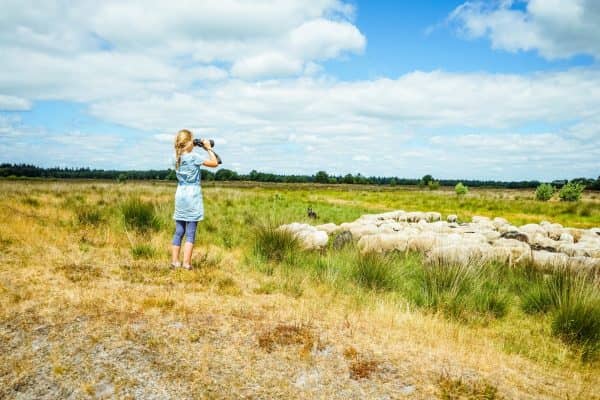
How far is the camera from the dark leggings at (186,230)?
571 centimetres

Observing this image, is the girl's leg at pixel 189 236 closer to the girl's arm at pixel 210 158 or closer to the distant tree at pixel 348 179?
the girl's arm at pixel 210 158

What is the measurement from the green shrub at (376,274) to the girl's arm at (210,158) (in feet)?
9.38

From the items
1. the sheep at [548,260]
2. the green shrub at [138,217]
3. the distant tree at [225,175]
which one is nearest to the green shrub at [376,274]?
the sheep at [548,260]

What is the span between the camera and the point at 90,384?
2785 mm

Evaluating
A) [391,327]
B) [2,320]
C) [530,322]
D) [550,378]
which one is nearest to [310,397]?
[391,327]

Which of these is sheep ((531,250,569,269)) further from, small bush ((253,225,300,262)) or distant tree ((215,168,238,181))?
distant tree ((215,168,238,181))

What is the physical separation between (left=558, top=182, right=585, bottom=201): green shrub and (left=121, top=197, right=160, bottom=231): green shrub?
3725 centimetres

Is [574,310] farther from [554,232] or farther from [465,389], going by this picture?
[554,232]

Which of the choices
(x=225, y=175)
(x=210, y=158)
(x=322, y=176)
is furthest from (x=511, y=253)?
(x=322, y=176)

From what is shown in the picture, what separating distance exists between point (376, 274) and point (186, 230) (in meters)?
3.10

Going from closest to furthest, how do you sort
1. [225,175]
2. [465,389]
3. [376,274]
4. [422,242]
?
[465,389]
[376,274]
[422,242]
[225,175]

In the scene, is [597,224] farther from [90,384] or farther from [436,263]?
[90,384]

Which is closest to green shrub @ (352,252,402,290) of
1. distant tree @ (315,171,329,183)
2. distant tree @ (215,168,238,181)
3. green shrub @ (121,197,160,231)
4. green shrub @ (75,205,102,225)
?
green shrub @ (121,197,160,231)

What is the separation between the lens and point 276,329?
3912 mm
